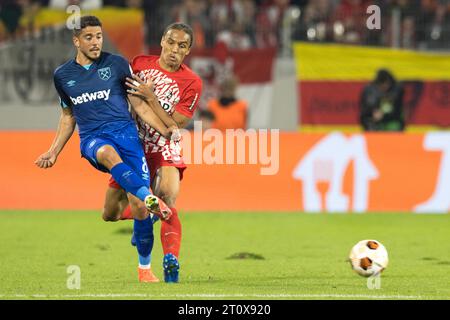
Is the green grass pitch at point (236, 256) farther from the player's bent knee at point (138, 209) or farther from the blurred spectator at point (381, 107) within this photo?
the blurred spectator at point (381, 107)

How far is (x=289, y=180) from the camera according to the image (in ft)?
59.1

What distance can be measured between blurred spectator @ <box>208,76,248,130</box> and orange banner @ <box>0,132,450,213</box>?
2022mm

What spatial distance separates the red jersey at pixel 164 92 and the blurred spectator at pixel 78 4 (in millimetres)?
11099

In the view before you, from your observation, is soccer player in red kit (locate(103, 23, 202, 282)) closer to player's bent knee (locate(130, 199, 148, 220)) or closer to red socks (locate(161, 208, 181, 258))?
red socks (locate(161, 208, 181, 258))

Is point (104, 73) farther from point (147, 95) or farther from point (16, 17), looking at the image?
point (16, 17)

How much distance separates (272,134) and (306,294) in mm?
9016

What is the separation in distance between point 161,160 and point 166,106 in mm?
507

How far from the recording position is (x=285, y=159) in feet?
59.4

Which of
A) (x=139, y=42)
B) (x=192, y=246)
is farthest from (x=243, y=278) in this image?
(x=139, y=42)

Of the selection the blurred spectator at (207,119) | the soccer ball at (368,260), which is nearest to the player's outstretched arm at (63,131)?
the soccer ball at (368,260)

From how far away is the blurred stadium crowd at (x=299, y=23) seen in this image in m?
21.7

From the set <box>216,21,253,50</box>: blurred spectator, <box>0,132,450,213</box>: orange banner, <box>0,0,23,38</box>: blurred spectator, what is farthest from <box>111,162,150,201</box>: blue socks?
<box>216,21,253,50</box>: blurred spectator

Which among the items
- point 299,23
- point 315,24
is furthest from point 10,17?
point 315,24
